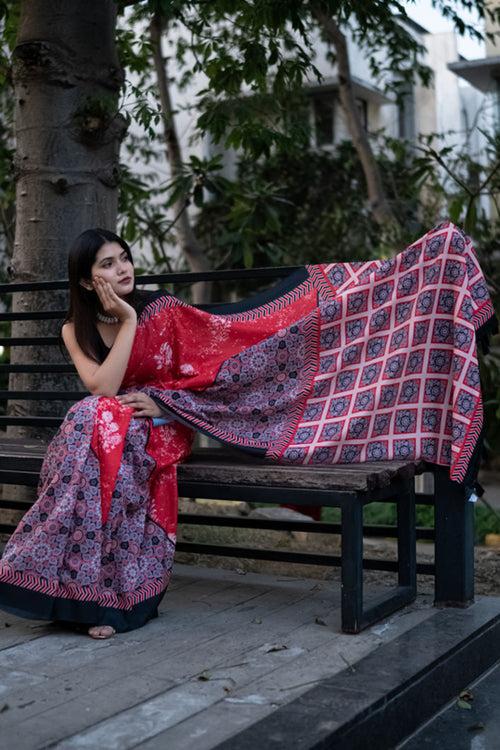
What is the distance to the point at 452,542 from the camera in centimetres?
365

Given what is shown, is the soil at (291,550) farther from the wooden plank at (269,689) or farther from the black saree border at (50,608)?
the black saree border at (50,608)

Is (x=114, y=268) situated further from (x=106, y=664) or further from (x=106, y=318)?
(x=106, y=664)

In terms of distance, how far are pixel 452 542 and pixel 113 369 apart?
142 centimetres

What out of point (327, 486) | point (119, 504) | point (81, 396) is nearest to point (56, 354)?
point (81, 396)

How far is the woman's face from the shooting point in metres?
3.69

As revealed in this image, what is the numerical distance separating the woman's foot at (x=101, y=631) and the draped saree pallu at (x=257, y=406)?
3 centimetres

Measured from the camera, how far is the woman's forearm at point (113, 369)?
11.6 feet

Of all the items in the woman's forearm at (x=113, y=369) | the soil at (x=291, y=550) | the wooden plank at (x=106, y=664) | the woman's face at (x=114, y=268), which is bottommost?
the soil at (x=291, y=550)

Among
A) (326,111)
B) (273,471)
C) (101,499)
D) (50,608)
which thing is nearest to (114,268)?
(101,499)

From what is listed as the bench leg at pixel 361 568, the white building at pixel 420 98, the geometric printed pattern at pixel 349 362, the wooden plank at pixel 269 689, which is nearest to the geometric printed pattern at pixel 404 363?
the geometric printed pattern at pixel 349 362

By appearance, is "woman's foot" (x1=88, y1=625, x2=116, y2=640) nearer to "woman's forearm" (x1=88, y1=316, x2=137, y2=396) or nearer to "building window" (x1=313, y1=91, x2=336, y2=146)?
"woman's forearm" (x1=88, y1=316, x2=137, y2=396)

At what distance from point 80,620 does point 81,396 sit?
1.36 meters

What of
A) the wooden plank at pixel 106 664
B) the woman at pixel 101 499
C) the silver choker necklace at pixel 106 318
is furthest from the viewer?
the silver choker necklace at pixel 106 318

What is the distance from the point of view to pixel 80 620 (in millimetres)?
3311
